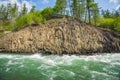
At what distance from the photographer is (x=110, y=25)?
2842 inches

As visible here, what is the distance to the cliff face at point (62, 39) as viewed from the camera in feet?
173

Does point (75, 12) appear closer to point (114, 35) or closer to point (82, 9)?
point (82, 9)

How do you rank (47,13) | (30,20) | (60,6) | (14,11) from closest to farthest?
(30,20) < (47,13) < (60,6) < (14,11)

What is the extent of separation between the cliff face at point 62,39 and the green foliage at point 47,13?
7.89 meters

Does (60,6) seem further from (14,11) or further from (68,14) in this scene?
(14,11)

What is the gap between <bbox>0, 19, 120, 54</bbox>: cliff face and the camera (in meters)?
52.8

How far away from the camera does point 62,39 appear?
54562 mm

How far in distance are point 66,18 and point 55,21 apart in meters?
3.62

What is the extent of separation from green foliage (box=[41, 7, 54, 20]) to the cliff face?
789cm

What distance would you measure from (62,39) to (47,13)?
16.1 m

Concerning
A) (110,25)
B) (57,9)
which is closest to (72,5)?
(57,9)

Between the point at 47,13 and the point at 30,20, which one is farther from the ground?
the point at 47,13

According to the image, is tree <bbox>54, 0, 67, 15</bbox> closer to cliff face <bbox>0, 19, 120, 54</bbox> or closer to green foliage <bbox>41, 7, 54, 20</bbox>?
green foliage <bbox>41, 7, 54, 20</bbox>

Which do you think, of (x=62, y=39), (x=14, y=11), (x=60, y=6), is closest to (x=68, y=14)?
(x=60, y=6)
